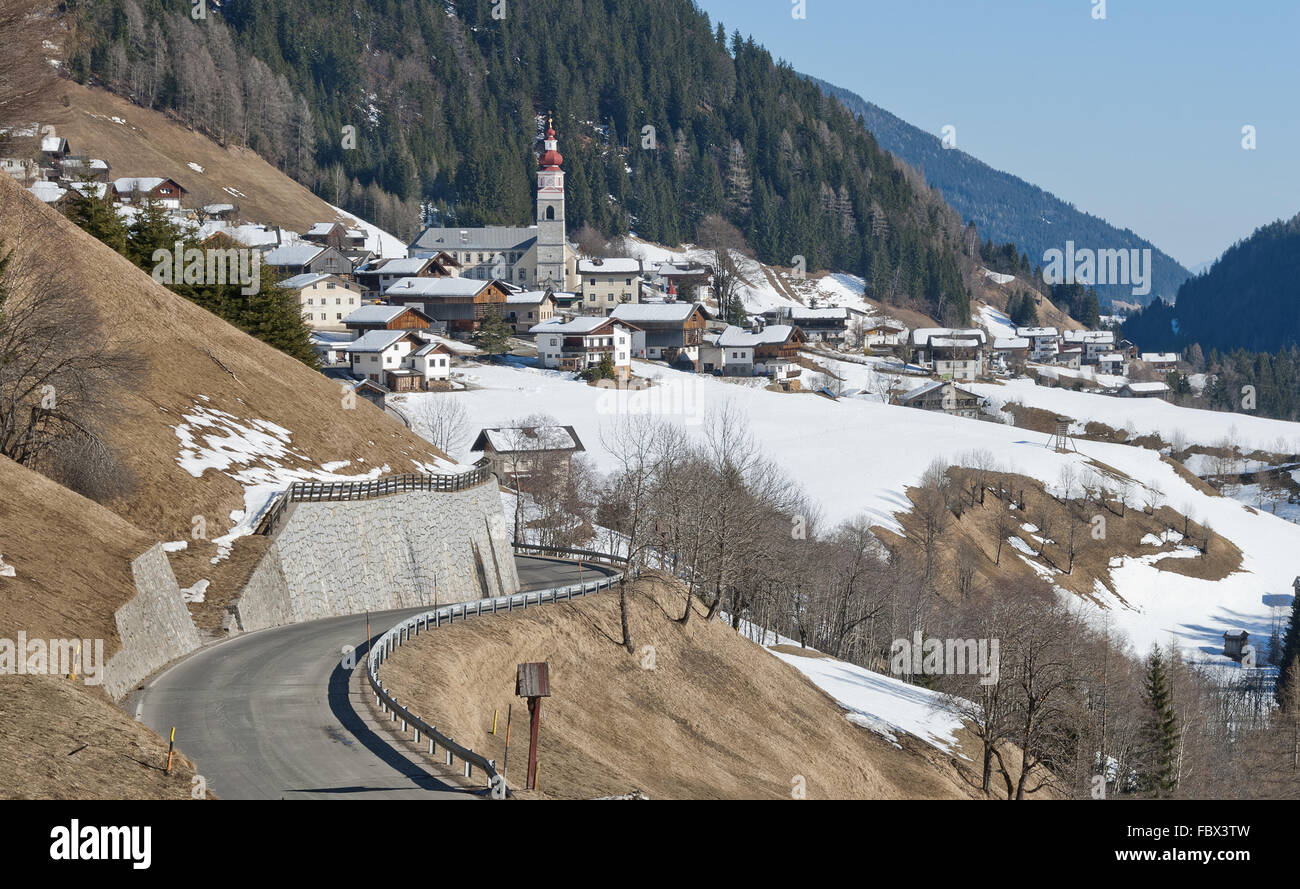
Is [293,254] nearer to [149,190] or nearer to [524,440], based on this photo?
[149,190]

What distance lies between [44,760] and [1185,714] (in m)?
52.7

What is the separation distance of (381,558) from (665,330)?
328 ft

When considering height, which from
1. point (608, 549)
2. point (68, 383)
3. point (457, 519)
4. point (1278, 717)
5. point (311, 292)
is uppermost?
point (311, 292)

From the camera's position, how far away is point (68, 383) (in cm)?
3891

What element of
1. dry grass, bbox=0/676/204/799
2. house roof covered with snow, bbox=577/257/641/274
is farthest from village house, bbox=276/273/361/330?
dry grass, bbox=0/676/204/799

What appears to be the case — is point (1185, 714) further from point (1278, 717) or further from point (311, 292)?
point (311, 292)

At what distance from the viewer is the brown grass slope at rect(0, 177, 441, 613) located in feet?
137

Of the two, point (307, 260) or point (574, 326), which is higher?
point (307, 260)

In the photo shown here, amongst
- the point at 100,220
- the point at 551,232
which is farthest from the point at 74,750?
the point at 551,232

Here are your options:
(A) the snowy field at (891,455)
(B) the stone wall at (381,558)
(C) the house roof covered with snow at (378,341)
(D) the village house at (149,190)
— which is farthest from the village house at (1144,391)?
(B) the stone wall at (381,558)

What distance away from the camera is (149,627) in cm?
3106

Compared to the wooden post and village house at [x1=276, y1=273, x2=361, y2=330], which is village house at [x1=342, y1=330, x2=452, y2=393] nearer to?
village house at [x1=276, y1=273, x2=361, y2=330]

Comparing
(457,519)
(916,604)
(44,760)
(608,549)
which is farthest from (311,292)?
(44,760)
